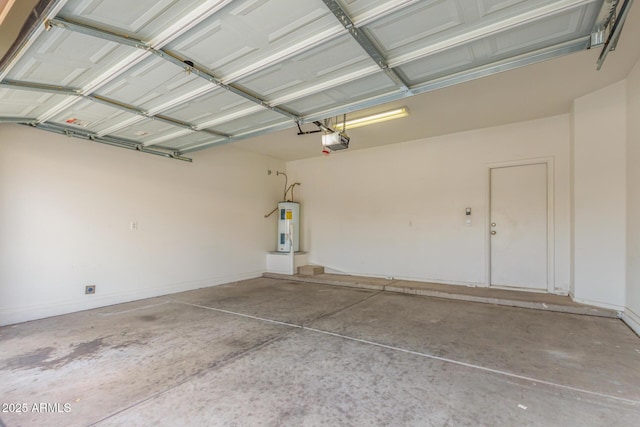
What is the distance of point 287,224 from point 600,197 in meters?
5.73

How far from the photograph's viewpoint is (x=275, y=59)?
8.14 feet

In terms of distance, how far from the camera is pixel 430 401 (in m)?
2.06

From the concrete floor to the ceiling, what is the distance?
2.53 meters

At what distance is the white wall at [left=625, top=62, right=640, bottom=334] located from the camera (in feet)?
11.1

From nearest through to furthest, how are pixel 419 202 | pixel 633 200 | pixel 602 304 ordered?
pixel 633 200 < pixel 602 304 < pixel 419 202

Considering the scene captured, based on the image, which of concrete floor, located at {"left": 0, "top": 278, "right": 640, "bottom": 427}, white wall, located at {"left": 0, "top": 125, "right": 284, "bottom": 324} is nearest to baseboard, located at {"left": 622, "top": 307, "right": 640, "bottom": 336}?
concrete floor, located at {"left": 0, "top": 278, "right": 640, "bottom": 427}

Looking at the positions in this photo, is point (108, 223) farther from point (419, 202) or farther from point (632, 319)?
point (632, 319)

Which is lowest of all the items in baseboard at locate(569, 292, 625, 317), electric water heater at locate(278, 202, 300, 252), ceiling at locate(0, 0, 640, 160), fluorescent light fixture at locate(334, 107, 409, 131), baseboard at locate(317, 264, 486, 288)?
baseboard at locate(317, 264, 486, 288)

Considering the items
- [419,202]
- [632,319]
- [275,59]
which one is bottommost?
[632,319]

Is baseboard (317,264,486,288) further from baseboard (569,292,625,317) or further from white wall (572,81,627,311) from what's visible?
white wall (572,81,627,311)

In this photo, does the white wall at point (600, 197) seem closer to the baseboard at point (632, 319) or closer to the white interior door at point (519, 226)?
the baseboard at point (632, 319)

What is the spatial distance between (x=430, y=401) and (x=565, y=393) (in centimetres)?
101

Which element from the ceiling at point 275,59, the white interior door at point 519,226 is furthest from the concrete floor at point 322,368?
the ceiling at point 275,59

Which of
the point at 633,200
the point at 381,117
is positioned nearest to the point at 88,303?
the point at 381,117
